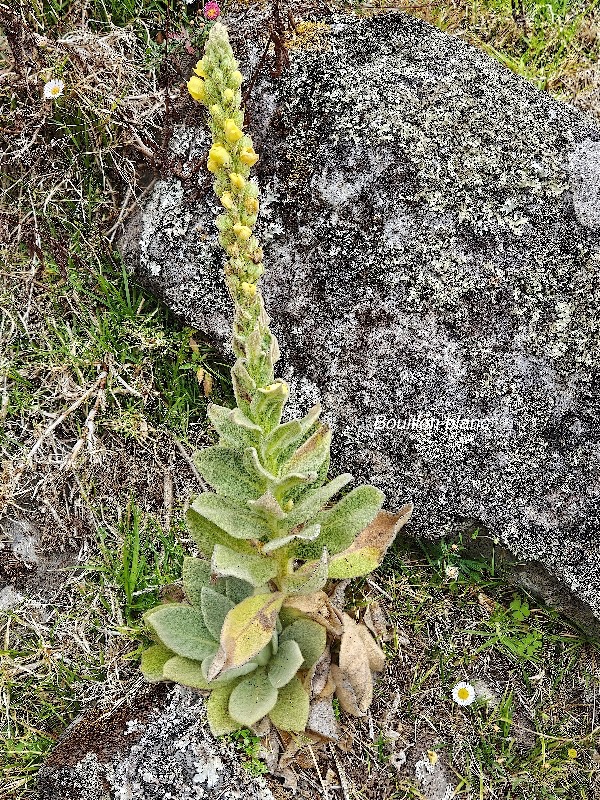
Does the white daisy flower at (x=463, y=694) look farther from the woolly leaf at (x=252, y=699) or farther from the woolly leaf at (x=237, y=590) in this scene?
the woolly leaf at (x=237, y=590)

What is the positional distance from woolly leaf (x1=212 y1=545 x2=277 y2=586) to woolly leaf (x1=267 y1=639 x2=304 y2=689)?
0.87ft

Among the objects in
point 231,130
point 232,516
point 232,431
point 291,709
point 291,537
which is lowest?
point 291,709

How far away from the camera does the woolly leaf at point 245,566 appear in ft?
8.61

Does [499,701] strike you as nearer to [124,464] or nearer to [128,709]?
[128,709]

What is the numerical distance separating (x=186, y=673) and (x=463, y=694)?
1163 millimetres

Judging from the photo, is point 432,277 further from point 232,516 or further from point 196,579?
point 196,579

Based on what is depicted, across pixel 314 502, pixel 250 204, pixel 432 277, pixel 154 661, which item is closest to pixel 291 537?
pixel 314 502

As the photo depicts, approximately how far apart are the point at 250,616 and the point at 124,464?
1.21 m

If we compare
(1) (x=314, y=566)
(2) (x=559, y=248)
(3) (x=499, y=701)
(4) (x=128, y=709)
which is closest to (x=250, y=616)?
(1) (x=314, y=566)

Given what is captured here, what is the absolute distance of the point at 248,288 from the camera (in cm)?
216

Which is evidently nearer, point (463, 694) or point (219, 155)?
point (219, 155)

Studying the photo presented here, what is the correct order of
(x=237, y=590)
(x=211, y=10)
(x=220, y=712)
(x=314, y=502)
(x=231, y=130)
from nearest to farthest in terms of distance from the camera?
(x=231, y=130), (x=314, y=502), (x=220, y=712), (x=237, y=590), (x=211, y=10)

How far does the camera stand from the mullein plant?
2.57 meters

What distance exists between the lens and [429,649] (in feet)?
11.3
